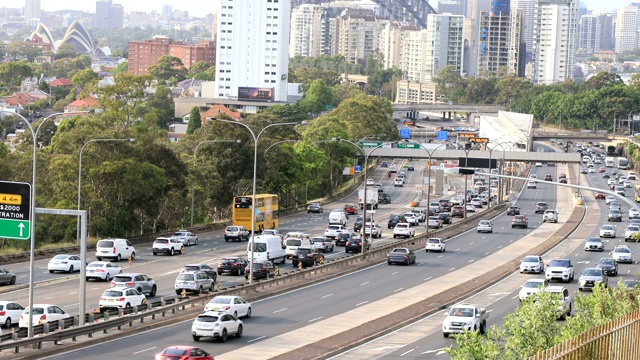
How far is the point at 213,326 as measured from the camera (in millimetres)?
44281

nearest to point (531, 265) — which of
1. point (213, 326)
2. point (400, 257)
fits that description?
point (400, 257)

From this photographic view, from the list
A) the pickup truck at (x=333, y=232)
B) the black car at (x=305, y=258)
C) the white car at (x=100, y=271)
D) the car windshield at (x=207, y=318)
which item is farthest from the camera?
the pickup truck at (x=333, y=232)

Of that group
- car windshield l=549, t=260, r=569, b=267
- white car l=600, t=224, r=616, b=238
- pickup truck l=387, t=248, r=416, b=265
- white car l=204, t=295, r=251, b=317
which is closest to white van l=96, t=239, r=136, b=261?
pickup truck l=387, t=248, r=416, b=265

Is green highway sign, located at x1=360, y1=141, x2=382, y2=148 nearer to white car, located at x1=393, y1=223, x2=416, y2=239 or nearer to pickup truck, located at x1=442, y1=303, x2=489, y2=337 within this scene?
white car, located at x1=393, y1=223, x2=416, y2=239

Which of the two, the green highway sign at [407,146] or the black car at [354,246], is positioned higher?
the green highway sign at [407,146]

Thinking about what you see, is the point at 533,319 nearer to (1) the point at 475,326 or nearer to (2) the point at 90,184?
(1) the point at 475,326

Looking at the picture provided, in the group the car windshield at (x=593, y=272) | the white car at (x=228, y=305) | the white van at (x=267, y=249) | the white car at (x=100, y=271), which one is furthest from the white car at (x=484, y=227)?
the white car at (x=228, y=305)

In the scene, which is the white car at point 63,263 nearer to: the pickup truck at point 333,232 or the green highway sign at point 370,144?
the pickup truck at point 333,232

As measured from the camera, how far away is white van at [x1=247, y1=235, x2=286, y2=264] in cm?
7081

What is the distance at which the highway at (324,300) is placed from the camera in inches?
1718

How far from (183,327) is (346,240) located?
4000 cm

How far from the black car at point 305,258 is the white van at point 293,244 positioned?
255 centimetres

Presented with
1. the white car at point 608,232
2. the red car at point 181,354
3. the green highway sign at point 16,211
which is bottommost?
the white car at point 608,232

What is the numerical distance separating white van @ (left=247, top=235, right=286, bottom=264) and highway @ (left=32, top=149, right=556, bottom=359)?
512 centimetres
